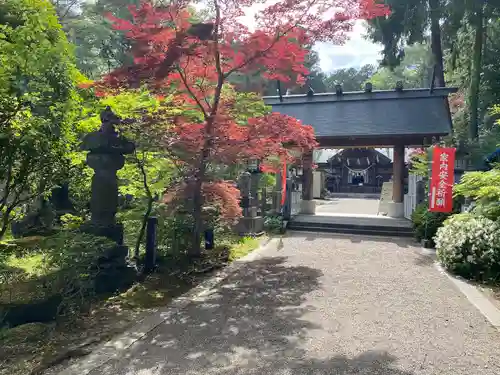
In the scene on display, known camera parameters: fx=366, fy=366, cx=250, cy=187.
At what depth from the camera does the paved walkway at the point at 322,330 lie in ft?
11.9

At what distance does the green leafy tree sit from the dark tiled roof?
11.8 meters

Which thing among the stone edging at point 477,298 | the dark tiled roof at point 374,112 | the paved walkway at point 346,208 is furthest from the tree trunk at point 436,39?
the stone edging at point 477,298

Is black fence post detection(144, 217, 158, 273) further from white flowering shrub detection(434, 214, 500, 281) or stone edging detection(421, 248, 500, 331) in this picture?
white flowering shrub detection(434, 214, 500, 281)

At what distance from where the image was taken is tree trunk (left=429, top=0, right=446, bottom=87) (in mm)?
17672

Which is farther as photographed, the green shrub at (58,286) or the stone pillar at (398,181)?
the stone pillar at (398,181)

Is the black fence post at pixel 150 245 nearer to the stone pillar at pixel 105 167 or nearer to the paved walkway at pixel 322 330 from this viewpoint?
the stone pillar at pixel 105 167

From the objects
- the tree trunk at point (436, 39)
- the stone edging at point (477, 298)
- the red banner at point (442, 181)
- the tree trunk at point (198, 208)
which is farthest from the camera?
the tree trunk at point (436, 39)

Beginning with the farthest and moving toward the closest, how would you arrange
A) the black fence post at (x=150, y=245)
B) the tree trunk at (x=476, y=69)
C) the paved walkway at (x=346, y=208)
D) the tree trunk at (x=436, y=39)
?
1. the paved walkway at (x=346, y=208)
2. the tree trunk at (x=436, y=39)
3. the tree trunk at (x=476, y=69)
4. the black fence post at (x=150, y=245)

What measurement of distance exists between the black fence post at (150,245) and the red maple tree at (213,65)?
0.88 m

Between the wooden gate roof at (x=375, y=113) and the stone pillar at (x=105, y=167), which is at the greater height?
the wooden gate roof at (x=375, y=113)

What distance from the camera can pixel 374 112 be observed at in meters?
16.0

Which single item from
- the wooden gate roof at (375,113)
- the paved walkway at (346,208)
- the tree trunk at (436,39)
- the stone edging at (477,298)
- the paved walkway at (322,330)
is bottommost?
the stone edging at (477,298)

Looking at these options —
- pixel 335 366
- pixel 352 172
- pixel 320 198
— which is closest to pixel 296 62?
pixel 335 366

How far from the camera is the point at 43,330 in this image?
4223mm
